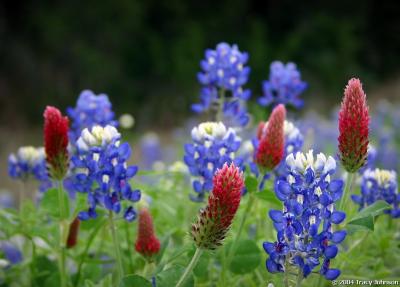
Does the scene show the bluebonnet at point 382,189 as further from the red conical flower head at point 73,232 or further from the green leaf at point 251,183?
the red conical flower head at point 73,232

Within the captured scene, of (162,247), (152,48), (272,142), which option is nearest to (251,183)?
(272,142)

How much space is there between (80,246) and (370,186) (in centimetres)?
116

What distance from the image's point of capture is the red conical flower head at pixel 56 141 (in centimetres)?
190

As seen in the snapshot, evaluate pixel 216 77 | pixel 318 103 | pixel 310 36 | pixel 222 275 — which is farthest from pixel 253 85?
pixel 222 275

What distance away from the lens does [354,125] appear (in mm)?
1678

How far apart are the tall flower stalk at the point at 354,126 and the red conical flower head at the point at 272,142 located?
0.24 m

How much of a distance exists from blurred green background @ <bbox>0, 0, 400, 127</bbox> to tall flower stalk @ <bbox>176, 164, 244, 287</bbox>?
994 cm

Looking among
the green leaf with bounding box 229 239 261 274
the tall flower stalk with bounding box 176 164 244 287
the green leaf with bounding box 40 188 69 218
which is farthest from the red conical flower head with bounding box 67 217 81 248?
the tall flower stalk with bounding box 176 164 244 287

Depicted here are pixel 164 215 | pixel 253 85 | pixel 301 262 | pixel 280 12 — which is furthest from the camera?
pixel 280 12

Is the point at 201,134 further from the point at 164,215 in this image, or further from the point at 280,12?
the point at 280,12

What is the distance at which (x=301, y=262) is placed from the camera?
62.1 inches

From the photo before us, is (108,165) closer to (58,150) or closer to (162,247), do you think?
(58,150)

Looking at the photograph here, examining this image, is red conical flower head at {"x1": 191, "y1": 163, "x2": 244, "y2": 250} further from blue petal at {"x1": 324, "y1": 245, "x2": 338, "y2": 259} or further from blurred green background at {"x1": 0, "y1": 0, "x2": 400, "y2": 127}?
blurred green background at {"x1": 0, "y1": 0, "x2": 400, "y2": 127}

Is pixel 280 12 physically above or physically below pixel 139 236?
above
